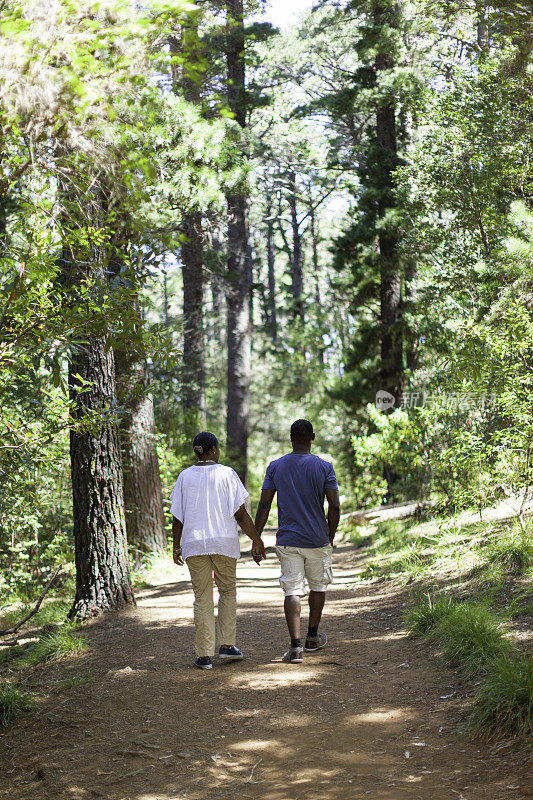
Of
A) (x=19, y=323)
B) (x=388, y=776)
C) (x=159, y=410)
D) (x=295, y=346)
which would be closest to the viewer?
(x=388, y=776)

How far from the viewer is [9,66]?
4.51m

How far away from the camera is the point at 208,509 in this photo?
6.23 meters

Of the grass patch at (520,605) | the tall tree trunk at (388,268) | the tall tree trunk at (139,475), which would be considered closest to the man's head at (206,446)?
the grass patch at (520,605)

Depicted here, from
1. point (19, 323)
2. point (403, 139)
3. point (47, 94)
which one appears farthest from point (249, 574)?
point (403, 139)

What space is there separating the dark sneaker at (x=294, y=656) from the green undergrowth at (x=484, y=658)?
114cm

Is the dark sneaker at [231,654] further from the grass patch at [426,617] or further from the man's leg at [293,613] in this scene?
the grass patch at [426,617]

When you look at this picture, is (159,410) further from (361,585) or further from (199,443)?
(199,443)

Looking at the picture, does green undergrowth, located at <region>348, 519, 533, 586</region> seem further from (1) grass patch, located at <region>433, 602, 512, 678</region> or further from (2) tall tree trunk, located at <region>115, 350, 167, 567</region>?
(2) tall tree trunk, located at <region>115, 350, 167, 567</region>

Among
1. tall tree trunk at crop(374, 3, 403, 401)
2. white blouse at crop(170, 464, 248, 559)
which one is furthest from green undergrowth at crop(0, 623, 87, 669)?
tall tree trunk at crop(374, 3, 403, 401)

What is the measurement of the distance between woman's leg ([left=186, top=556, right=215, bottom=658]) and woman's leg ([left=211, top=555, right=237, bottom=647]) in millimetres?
89

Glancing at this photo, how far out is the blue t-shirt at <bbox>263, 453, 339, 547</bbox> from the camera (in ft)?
20.9

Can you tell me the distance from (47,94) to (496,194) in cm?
882

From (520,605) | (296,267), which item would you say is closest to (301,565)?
(520,605)

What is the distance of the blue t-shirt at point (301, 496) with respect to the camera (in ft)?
20.9
